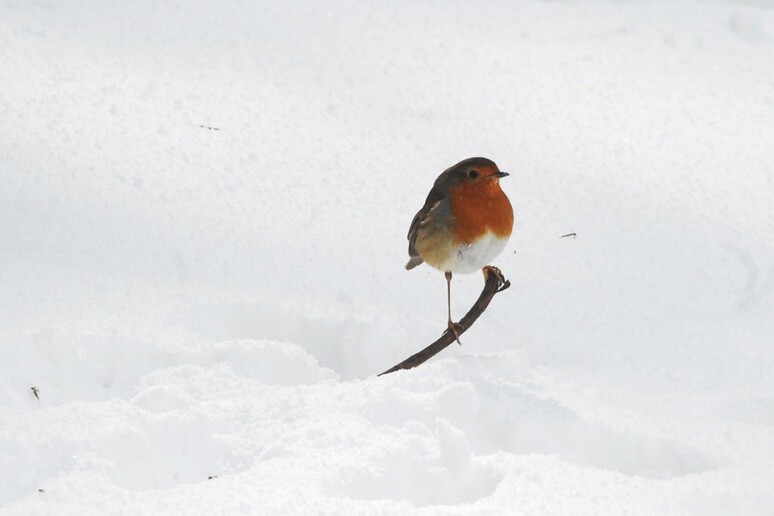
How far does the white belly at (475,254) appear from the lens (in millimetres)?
2986

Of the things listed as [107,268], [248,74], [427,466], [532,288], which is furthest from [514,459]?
[248,74]

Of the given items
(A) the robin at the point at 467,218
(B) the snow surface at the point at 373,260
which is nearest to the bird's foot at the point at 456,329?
(A) the robin at the point at 467,218

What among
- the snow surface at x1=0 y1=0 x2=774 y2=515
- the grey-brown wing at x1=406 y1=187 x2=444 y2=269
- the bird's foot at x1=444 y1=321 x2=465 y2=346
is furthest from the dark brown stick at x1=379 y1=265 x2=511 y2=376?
the grey-brown wing at x1=406 y1=187 x2=444 y2=269

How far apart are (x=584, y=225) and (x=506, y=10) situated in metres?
1.93

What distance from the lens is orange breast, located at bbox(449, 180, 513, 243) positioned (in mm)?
2961

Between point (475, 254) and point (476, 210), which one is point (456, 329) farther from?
point (476, 210)

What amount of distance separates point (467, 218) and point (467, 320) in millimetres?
304

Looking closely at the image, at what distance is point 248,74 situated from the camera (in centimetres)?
452

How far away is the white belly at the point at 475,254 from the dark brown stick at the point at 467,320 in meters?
0.09

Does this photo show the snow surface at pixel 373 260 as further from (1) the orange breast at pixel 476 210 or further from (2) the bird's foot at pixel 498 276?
(1) the orange breast at pixel 476 210

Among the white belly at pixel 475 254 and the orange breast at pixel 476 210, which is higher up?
the orange breast at pixel 476 210

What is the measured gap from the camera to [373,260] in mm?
3549

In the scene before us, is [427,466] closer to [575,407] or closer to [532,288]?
[575,407]

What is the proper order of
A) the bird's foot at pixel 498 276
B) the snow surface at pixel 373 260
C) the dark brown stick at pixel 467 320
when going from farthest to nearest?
the bird's foot at pixel 498 276, the dark brown stick at pixel 467 320, the snow surface at pixel 373 260
